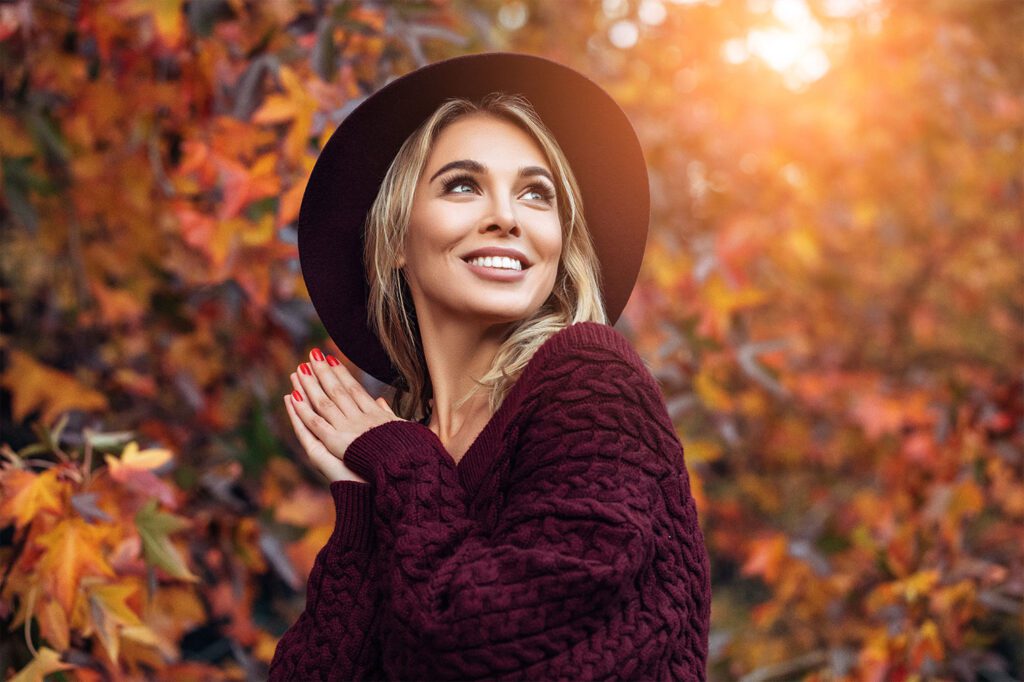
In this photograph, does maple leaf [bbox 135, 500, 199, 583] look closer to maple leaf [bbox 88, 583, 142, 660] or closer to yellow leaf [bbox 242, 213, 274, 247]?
maple leaf [bbox 88, 583, 142, 660]

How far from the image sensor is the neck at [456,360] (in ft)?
6.17

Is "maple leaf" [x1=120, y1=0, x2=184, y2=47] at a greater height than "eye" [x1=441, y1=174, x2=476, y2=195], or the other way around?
"maple leaf" [x1=120, y1=0, x2=184, y2=47]

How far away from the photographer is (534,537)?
1438mm

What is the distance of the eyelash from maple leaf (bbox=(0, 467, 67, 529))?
1.17 m

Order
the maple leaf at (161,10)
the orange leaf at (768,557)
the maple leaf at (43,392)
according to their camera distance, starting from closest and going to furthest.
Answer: the maple leaf at (161,10) < the maple leaf at (43,392) < the orange leaf at (768,557)

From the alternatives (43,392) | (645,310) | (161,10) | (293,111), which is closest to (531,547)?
(293,111)

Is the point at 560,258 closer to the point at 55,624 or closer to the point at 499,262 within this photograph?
the point at 499,262

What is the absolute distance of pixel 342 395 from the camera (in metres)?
1.87

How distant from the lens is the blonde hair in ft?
5.96

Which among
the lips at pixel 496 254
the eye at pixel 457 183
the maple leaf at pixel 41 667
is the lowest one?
the maple leaf at pixel 41 667

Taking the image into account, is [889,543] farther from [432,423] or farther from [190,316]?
[190,316]

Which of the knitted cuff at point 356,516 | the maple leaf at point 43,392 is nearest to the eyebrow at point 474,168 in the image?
the knitted cuff at point 356,516

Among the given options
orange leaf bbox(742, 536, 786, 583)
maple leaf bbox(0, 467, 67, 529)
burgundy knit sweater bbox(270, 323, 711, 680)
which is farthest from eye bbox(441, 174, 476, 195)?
orange leaf bbox(742, 536, 786, 583)

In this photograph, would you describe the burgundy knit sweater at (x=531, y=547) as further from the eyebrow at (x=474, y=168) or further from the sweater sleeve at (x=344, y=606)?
the eyebrow at (x=474, y=168)
